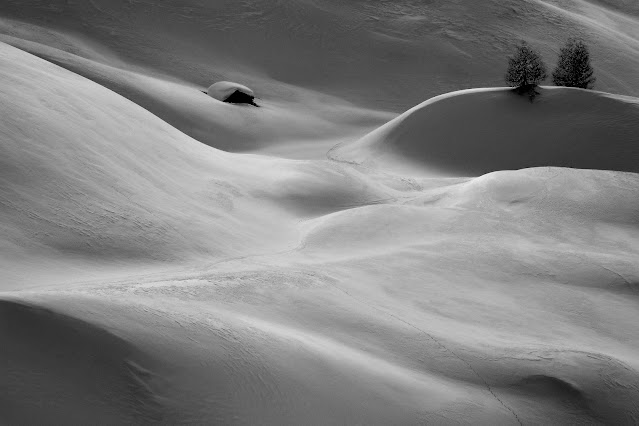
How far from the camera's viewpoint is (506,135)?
12586 mm

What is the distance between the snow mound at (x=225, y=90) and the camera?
1552 centimetres

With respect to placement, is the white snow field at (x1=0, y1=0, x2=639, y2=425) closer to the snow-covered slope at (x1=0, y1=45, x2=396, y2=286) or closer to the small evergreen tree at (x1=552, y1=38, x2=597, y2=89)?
the snow-covered slope at (x1=0, y1=45, x2=396, y2=286)

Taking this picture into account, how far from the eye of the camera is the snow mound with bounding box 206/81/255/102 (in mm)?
15523

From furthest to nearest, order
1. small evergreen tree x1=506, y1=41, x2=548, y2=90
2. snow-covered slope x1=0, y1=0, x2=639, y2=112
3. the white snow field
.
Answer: snow-covered slope x1=0, y1=0, x2=639, y2=112
small evergreen tree x1=506, y1=41, x2=548, y2=90
the white snow field

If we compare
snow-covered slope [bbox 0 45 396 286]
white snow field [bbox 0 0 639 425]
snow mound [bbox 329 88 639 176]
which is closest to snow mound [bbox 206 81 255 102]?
white snow field [bbox 0 0 639 425]

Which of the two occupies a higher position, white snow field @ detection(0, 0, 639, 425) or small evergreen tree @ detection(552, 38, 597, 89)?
small evergreen tree @ detection(552, 38, 597, 89)

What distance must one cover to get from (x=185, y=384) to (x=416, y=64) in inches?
602

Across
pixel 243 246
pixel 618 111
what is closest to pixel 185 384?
pixel 243 246

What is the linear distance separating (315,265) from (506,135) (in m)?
7.14

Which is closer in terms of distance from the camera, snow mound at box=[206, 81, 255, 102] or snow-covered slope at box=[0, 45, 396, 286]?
snow-covered slope at box=[0, 45, 396, 286]

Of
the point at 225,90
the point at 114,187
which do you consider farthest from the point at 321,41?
the point at 114,187

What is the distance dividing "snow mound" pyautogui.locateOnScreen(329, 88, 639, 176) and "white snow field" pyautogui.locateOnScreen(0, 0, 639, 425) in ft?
0.11

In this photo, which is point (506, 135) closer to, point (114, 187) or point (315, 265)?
point (315, 265)

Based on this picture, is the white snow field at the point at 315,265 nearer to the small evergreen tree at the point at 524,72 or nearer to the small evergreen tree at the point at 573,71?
the small evergreen tree at the point at 524,72
